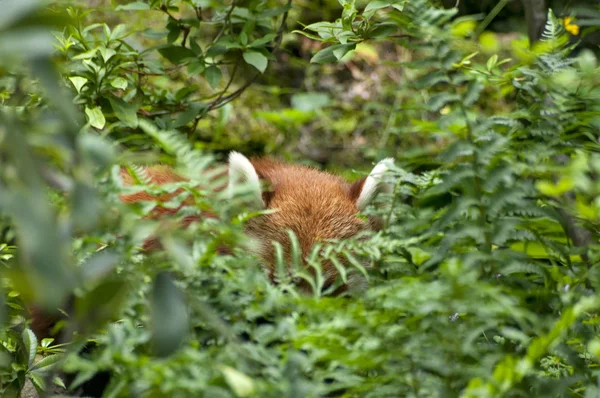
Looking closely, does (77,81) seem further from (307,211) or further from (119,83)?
(307,211)

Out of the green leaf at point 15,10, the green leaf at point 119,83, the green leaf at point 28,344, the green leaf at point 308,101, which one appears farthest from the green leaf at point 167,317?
the green leaf at point 308,101

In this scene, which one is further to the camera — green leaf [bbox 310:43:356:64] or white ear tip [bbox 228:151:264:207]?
white ear tip [bbox 228:151:264:207]

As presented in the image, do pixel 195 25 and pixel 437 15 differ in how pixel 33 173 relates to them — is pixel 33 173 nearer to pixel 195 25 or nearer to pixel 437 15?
pixel 437 15

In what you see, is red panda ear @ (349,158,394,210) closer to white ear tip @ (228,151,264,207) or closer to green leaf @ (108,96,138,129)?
white ear tip @ (228,151,264,207)

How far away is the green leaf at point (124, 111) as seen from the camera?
103 inches

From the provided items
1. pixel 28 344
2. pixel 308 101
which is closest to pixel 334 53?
pixel 28 344

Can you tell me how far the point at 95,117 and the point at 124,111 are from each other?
0.41 feet

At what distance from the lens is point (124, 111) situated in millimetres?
2646

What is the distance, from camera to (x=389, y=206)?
180cm

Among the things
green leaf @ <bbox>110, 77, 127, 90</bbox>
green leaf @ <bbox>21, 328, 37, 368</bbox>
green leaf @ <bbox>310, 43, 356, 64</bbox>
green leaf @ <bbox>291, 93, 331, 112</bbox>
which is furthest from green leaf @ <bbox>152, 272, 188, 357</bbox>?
green leaf @ <bbox>291, 93, 331, 112</bbox>

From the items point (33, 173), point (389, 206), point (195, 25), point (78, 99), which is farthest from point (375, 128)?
point (33, 173)

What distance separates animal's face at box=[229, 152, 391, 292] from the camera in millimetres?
2926

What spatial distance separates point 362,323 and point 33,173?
601 mm

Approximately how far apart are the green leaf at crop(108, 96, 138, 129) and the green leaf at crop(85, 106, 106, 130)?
0.06 m
